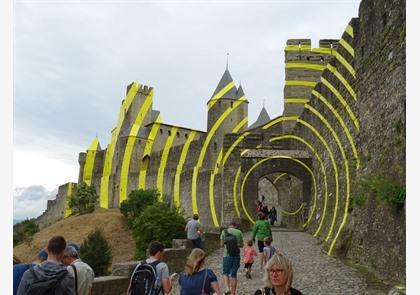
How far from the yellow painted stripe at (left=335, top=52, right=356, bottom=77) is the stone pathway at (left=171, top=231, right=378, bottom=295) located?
4.16 meters

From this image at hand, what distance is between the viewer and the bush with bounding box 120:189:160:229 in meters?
30.9

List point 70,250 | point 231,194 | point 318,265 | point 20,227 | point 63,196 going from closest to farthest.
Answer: point 70,250, point 318,265, point 231,194, point 20,227, point 63,196

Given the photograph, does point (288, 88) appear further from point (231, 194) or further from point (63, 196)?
point (63, 196)

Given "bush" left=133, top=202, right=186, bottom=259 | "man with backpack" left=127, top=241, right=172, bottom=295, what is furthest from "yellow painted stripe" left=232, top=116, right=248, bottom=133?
"man with backpack" left=127, top=241, right=172, bottom=295

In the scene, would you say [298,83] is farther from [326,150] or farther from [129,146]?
[129,146]

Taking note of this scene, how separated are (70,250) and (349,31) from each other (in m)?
9.09

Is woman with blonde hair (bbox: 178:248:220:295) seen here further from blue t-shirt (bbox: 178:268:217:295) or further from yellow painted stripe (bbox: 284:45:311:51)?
yellow painted stripe (bbox: 284:45:311:51)

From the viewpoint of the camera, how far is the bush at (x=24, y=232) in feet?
119

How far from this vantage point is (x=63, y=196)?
51.8 meters

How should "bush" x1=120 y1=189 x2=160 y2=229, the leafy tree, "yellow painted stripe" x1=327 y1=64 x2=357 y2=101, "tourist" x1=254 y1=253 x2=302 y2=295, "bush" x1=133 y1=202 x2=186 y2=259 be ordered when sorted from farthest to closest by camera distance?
the leafy tree
"bush" x1=120 y1=189 x2=160 y2=229
"bush" x1=133 y1=202 x2=186 y2=259
"yellow painted stripe" x1=327 y1=64 x2=357 y2=101
"tourist" x1=254 y1=253 x2=302 y2=295

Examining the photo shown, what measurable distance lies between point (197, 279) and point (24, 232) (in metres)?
37.2

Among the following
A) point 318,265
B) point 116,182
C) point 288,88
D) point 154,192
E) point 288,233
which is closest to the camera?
point 318,265

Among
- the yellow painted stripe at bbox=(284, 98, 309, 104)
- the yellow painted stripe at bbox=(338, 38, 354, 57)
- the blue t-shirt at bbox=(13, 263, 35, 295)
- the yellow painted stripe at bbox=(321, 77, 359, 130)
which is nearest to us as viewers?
the blue t-shirt at bbox=(13, 263, 35, 295)

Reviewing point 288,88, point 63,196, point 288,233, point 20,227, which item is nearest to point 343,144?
point 288,233
